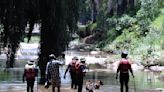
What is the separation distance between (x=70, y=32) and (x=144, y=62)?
1757 centimetres

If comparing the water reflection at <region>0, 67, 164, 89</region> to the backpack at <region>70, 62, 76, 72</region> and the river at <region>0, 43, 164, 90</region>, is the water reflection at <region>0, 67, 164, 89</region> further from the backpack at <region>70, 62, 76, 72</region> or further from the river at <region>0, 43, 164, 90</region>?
the backpack at <region>70, 62, 76, 72</region>


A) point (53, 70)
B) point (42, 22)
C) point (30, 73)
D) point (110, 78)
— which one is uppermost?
point (42, 22)

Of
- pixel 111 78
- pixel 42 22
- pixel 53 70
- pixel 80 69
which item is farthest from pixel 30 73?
pixel 111 78

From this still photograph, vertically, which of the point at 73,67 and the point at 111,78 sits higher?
the point at 73,67

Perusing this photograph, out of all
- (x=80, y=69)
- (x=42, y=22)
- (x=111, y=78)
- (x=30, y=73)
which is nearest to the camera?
(x=30, y=73)

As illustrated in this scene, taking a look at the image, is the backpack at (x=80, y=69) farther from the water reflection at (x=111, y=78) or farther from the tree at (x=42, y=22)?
the water reflection at (x=111, y=78)

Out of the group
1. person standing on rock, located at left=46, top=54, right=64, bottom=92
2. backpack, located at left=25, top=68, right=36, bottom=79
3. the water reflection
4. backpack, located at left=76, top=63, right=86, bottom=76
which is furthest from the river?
backpack, located at left=76, top=63, right=86, bottom=76

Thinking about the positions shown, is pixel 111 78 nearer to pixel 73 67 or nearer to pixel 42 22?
pixel 42 22

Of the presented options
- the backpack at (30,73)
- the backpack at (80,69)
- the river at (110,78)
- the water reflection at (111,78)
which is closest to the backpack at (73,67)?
the backpack at (80,69)

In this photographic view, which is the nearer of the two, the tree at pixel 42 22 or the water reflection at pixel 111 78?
the tree at pixel 42 22

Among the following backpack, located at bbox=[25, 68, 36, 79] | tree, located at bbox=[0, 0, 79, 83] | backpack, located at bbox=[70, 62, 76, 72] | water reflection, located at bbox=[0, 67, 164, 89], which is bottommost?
water reflection, located at bbox=[0, 67, 164, 89]

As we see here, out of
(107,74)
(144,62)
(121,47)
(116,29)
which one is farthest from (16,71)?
(116,29)

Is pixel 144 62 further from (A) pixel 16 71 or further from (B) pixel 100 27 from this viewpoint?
(B) pixel 100 27

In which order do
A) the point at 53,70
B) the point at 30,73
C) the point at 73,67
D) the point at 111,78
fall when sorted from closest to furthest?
the point at 53,70 < the point at 30,73 < the point at 73,67 < the point at 111,78
